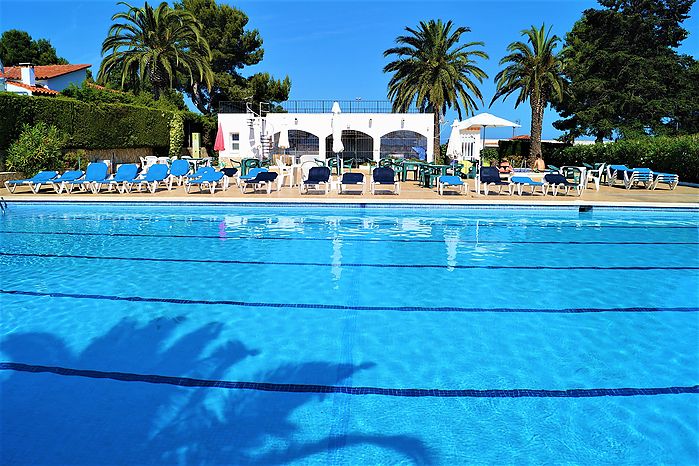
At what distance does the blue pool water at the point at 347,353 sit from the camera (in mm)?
3047

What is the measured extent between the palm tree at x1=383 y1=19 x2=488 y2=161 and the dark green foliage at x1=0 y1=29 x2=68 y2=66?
30.6 meters

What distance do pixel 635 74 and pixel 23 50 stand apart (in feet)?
144

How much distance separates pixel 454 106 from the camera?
27.5 m

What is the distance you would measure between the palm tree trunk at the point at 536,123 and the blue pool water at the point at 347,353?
791 inches

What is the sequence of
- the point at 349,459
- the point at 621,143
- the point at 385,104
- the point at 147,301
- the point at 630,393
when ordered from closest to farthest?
the point at 349,459 → the point at 630,393 → the point at 147,301 → the point at 621,143 → the point at 385,104

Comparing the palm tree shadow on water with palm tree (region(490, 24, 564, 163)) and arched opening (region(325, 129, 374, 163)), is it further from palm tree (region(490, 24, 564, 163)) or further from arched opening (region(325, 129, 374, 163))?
arched opening (region(325, 129, 374, 163))

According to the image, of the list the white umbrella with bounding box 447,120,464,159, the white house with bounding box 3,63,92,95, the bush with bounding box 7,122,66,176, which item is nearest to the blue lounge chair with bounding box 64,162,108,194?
the bush with bounding box 7,122,66,176

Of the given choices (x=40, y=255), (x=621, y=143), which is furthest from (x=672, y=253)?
(x=621, y=143)

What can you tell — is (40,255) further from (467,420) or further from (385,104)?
(385,104)

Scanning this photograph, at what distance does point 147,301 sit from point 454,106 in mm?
24267

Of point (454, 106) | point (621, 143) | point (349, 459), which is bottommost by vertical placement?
point (349, 459)

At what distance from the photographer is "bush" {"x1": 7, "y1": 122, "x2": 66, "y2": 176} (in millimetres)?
15867

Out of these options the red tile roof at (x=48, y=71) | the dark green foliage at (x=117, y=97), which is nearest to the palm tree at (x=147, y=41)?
the dark green foliage at (x=117, y=97)

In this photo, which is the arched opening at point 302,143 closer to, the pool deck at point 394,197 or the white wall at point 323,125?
the white wall at point 323,125
